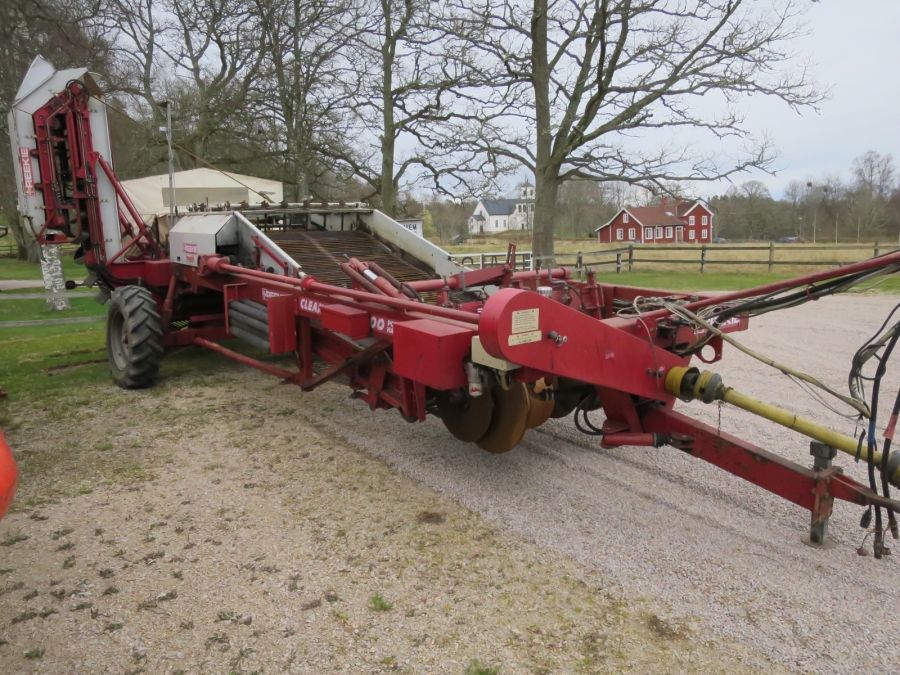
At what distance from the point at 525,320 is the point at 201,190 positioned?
7751mm

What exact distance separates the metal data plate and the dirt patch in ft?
3.16

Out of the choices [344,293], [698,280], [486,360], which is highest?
[344,293]

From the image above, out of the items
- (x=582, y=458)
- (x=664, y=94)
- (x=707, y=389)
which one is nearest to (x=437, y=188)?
(x=664, y=94)

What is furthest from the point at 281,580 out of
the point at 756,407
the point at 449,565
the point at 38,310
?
the point at 38,310

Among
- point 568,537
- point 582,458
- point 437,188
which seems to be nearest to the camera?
point 568,537

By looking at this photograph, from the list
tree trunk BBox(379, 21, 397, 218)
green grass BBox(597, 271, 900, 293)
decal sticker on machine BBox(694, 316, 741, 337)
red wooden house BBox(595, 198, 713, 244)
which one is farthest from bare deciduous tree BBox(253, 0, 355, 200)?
red wooden house BBox(595, 198, 713, 244)

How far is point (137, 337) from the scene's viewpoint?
238 inches

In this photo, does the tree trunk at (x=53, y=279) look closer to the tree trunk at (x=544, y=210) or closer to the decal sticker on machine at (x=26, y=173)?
the decal sticker on machine at (x=26, y=173)

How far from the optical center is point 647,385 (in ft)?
11.0

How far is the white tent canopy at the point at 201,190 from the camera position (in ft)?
30.2

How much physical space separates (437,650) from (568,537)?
3.56 ft

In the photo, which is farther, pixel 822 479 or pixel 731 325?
pixel 731 325

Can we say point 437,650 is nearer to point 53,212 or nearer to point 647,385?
point 647,385

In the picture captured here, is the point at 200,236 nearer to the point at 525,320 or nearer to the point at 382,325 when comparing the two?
the point at 382,325
